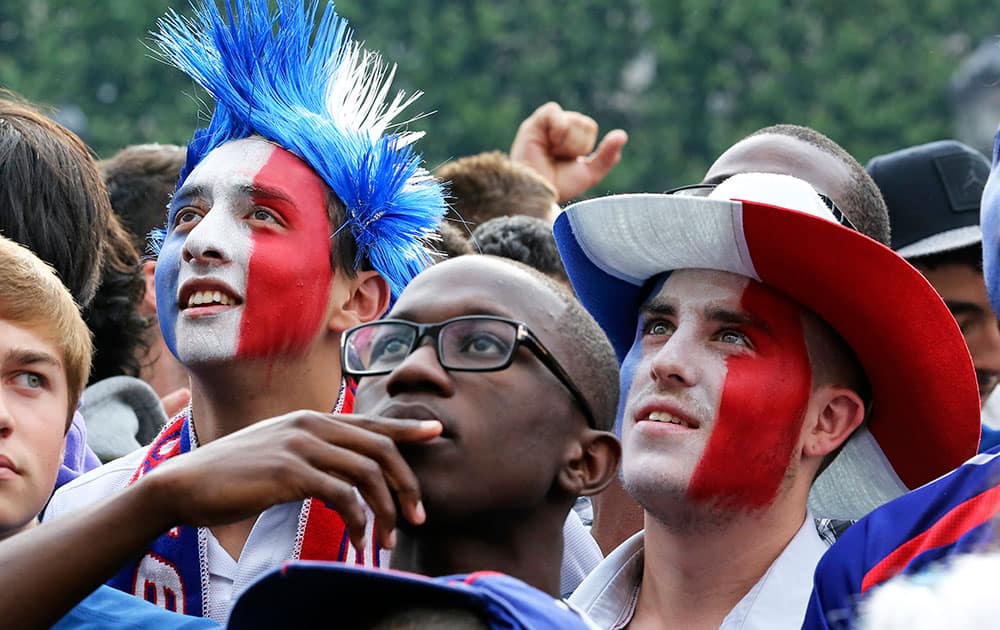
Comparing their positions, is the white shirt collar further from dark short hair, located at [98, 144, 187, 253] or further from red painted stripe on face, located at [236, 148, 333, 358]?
dark short hair, located at [98, 144, 187, 253]

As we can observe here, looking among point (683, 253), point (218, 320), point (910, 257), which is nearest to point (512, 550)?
point (683, 253)

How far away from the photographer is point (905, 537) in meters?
2.55

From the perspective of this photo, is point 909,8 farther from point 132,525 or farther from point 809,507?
point 132,525

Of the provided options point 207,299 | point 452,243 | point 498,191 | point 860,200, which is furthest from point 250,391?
point 498,191

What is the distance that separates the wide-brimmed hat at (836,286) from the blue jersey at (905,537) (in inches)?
17.6

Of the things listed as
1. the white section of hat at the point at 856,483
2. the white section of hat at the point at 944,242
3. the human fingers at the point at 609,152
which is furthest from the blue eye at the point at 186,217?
the human fingers at the point at 609,152

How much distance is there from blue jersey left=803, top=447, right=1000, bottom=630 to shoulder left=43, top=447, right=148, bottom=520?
4.91 ft

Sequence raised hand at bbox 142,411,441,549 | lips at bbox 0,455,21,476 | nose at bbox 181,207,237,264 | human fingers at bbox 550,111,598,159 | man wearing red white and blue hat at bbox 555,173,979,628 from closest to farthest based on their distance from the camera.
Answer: raised hand at bbox 142,411,441,549
lips at bbox 0,455,21,476
man wearing red white and blue hat at bbox 555,173,979,628
nose at bbox 181,207,237,264
human fingers at bbox 550,111,598,159

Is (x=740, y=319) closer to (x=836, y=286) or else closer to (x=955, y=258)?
(x=836, y=286)

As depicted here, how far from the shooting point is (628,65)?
1972 cm

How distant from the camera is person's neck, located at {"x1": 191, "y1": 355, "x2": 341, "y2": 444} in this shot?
3291mm

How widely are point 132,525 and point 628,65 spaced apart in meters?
17.8

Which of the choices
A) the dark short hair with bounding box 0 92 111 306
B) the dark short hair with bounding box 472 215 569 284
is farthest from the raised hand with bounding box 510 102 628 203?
the dark short hair with bounding box 0 92 111 306

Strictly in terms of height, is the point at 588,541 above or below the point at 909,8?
below
